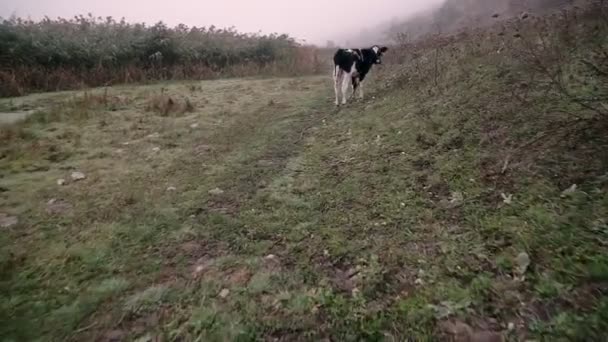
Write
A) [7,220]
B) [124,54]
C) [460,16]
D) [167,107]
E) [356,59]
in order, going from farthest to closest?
[460,16] < [124,54] < [356,59] < [167,107] < [7,220]

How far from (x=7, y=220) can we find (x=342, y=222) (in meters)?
3.63

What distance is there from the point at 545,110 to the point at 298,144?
11.7 ft

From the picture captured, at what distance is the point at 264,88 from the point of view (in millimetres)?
11312

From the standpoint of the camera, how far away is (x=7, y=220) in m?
3.86

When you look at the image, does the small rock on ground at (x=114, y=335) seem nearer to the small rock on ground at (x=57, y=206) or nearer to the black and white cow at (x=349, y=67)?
the small rock on ground at (x=57, y=206)

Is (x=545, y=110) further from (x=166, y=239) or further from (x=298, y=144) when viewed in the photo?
(x=166, y=239)

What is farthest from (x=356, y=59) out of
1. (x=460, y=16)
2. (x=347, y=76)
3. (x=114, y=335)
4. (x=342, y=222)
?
(x=460, y=16)

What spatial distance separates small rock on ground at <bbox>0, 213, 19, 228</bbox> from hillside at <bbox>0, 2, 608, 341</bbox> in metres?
0.03

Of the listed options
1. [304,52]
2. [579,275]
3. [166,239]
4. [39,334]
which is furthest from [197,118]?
[304,52]

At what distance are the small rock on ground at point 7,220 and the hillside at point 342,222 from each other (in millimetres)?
29

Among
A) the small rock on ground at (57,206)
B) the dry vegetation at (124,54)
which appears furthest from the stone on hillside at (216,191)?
the dry vegetation at (124,54)

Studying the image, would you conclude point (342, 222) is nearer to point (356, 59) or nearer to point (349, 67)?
point (349, 67)

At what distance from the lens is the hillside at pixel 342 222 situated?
240 cm

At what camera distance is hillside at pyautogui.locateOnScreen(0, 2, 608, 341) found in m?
2.40
